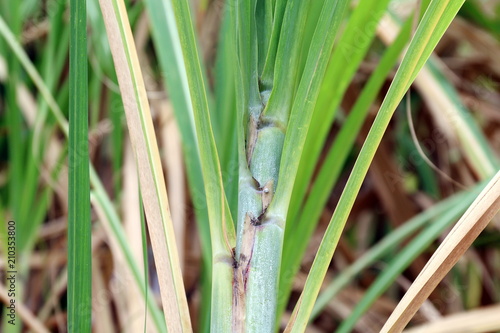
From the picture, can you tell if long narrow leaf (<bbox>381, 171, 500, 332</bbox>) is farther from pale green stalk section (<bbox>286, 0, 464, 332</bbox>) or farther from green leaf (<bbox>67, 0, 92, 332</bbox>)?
green leaf (<bbox>67, 0, 92, 332</bbox>)

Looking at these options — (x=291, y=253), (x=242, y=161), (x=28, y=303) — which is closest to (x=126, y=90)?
(x=242, y=161)

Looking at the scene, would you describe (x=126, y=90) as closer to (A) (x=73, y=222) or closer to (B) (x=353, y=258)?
Result: (A) (x=73, y=222)

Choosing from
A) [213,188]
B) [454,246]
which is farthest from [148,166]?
[454,246]

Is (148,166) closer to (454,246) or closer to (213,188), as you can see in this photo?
(213,188)

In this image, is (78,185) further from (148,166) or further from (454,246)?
(454,246)
